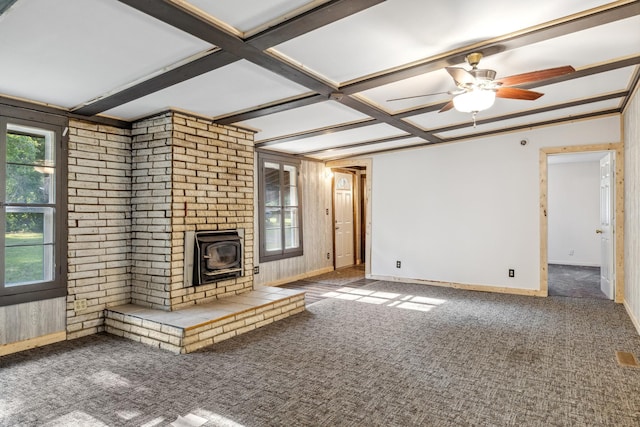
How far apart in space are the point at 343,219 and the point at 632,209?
5169mm

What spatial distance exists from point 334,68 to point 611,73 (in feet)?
8.95

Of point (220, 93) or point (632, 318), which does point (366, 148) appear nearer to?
point (220, 93)

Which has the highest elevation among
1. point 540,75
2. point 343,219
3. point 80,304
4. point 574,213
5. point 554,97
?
point 554,97

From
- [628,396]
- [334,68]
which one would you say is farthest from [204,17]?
[628,396]

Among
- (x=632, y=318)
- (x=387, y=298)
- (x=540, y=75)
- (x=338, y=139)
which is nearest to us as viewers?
(x=540, y=75)

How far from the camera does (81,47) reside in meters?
2.57

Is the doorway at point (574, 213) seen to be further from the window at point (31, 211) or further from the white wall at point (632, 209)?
the window at point (31, 211)

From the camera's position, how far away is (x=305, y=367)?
3.09 meters

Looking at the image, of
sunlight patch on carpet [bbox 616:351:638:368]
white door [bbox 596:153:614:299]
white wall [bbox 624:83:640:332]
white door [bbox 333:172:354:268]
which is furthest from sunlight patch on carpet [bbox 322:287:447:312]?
white door [bbox 596:153:614:299]

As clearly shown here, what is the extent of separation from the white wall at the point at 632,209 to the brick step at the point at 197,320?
3.85 meters

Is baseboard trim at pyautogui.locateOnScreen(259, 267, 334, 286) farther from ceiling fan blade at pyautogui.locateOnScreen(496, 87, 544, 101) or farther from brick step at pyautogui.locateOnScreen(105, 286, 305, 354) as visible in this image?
ceiling fan blade at pyautogui.locateOnScreen(496, 87, 544, 101)

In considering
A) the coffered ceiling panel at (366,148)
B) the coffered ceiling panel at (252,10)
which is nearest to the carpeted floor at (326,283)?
the coffered ceiling panel at (366,148)

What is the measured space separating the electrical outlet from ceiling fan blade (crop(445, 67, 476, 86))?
13.6 ft

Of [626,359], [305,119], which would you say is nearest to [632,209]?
[626,359]
